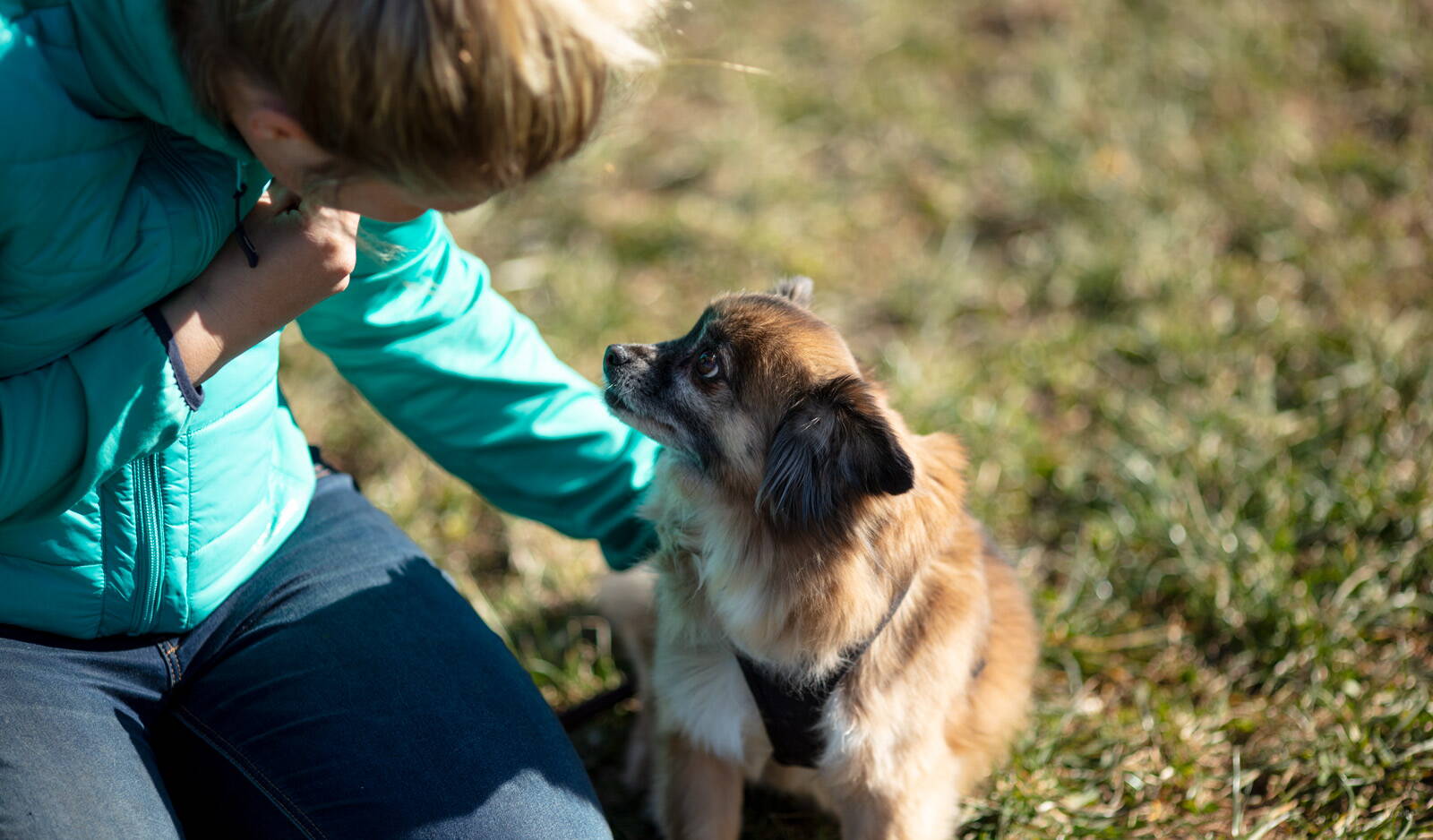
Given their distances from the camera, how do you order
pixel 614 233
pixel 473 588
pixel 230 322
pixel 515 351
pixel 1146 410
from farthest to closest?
pixel 614 233
pixel 1146 410
pixel 473 588
pixel 515 351
pixel 230 322

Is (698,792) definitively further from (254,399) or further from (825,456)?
(254,399)

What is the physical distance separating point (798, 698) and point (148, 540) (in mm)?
1347

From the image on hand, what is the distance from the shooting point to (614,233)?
4.66 meters

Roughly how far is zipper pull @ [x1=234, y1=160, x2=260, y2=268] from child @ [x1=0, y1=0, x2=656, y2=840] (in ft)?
0.03

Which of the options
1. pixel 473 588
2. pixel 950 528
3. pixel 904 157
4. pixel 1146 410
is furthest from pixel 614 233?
pixel 950 528

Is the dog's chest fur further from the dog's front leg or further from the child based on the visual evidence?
the child

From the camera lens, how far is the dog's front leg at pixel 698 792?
248cm

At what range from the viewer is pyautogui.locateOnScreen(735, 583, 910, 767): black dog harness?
230 centimetres

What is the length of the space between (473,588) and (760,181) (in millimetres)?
2427

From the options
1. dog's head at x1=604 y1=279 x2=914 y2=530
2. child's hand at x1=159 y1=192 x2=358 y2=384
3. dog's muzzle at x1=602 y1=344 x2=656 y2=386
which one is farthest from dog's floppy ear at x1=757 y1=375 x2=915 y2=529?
child's hand at x1=159 y1=192 x2=358 y2=384

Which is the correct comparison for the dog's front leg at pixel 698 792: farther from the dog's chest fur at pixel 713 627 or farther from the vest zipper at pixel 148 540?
the vest zipper at pixel 148 540

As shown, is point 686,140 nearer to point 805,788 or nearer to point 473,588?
point 473,588

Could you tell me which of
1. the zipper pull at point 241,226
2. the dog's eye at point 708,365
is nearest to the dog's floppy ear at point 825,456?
the dog's eye at point 708,365

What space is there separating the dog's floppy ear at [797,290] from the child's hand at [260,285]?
1.14 meters
